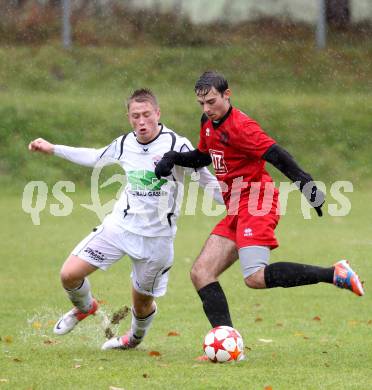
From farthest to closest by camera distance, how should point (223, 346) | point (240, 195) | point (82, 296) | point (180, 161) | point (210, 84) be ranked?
point (82, 296) → point (180, 161) → point (240, 195) → point (210, 84) → point (223, 346)

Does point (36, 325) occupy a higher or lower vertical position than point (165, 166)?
lower

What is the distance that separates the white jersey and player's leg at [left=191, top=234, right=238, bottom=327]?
1.56ft

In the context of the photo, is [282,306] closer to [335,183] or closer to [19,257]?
[19,257]

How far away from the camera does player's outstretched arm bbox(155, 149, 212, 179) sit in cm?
764

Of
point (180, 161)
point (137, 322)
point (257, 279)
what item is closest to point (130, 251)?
point (137, 322)

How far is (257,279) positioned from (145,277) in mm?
1108

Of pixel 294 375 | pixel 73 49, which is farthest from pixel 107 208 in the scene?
pixel 294 375

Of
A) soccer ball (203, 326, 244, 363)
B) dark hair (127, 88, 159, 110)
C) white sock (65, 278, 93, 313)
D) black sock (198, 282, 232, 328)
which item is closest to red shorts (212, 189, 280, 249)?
black sock (198, 282, 232, 328)

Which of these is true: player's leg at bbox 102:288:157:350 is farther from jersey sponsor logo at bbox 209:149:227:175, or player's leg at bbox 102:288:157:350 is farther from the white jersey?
jersey sponsor logo at bbox 209:149:227:175

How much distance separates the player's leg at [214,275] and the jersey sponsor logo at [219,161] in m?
0.52

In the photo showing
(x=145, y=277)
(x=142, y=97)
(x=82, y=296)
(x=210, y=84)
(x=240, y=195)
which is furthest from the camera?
(x=82, y=296)

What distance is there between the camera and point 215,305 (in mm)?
7523

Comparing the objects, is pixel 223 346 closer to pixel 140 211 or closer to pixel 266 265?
pixel 266 265

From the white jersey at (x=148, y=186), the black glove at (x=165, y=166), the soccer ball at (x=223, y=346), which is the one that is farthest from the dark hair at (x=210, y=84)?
the soccer ball at (x=223, y=346)
